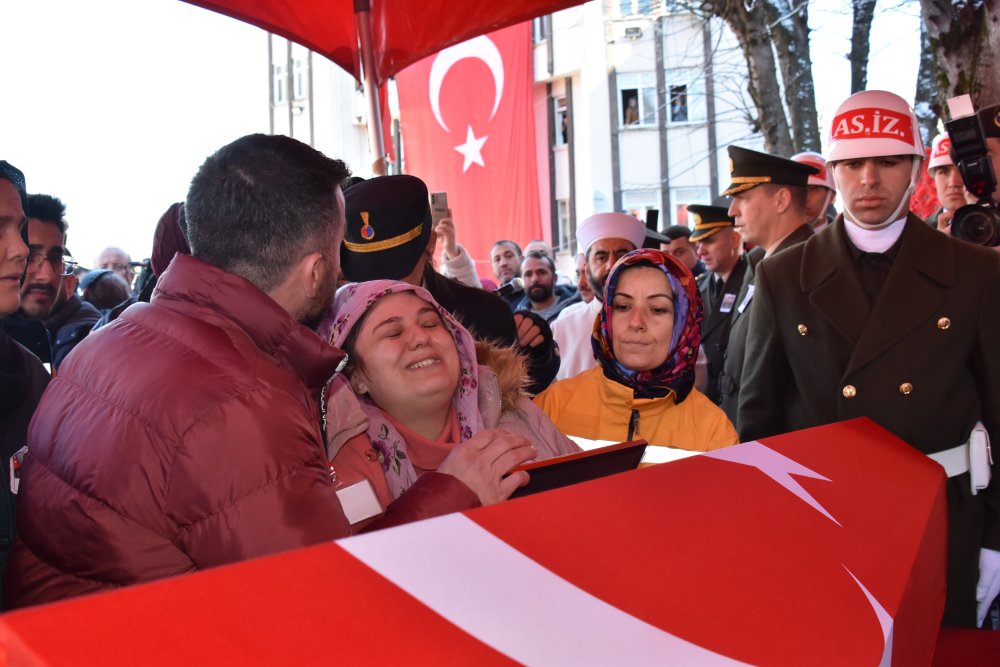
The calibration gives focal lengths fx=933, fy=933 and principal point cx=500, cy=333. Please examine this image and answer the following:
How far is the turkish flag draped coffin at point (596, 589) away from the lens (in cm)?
86

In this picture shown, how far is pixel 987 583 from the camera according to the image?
3.14m

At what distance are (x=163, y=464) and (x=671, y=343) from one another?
6.90ft

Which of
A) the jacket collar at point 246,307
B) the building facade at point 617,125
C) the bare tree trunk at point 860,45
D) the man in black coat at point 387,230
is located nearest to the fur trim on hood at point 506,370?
A: the man in black coat at point 387,230

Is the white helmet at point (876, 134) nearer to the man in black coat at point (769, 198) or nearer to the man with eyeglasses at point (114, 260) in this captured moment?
the man in black coat at point (769, 198)

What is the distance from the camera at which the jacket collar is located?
1.75 meters

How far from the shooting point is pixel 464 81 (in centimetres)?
859

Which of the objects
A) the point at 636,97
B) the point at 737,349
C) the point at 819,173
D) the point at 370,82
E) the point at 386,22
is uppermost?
the point at 636,97

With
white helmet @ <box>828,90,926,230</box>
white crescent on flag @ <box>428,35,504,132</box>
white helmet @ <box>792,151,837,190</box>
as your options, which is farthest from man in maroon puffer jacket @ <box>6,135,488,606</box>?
white crescent on flag @ <box>428,35,504,132</box>

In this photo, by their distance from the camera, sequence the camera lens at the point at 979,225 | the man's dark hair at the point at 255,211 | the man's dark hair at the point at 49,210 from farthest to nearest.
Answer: the man's dark hair at the point at 49,210
the camera lens at the point at 979,225
the man's dark hair at the point at 255,211

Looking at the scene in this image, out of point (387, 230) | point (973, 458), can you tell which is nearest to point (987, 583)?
point (973, 458)

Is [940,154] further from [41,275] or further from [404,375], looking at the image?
[41,275]

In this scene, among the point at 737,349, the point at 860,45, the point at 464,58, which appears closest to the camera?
the point at 737,349

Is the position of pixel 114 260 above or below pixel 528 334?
above

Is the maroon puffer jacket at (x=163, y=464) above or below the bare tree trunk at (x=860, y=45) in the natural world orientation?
below
